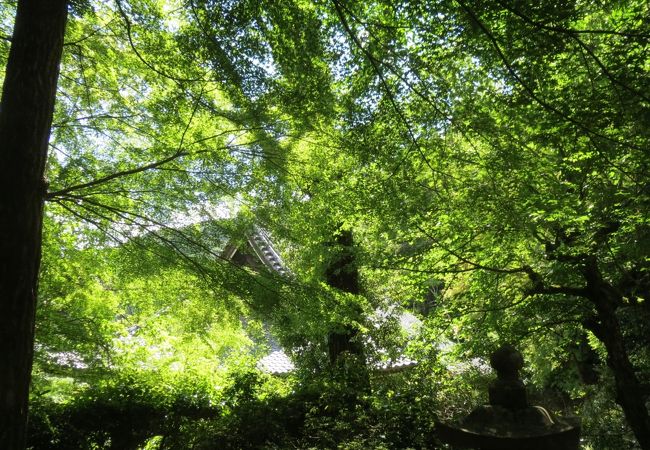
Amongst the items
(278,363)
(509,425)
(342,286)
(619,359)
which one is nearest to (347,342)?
(342,286)

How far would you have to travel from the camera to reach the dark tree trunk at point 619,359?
4.70m

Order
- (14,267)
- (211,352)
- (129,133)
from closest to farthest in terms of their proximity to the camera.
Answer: (14,267), (129,133), (211,352)

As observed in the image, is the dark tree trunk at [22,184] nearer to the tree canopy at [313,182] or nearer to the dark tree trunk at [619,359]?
the tree canopy at [313,182]

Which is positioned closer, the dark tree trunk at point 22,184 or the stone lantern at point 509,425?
the stone lantern at point 509,425

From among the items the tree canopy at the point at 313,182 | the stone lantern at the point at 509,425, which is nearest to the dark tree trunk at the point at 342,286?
the tree canopy at the point at 313,182

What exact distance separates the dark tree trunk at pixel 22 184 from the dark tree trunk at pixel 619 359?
5.24m

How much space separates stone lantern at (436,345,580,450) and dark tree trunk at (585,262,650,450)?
2926 millimetres

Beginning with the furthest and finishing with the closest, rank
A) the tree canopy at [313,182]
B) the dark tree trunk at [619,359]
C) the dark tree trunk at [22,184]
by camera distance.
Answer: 1. the dark tree trunk at [619,359]
2. the tree canopy at [313,182]
3. the dark tree trunk at [22,184]

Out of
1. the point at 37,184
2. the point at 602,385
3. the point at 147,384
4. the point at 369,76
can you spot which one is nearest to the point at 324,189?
the point at 369,76

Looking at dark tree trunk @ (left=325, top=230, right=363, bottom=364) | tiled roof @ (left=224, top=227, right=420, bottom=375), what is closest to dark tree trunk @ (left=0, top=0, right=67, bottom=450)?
dark tree trunk @ (left=325, top=230, right=363, bottom=364)

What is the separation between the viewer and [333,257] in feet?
20.8

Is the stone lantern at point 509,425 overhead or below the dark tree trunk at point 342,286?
below

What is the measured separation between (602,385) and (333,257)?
223 inches

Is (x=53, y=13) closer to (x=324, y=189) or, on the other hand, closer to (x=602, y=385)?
(x=324, y=189)
